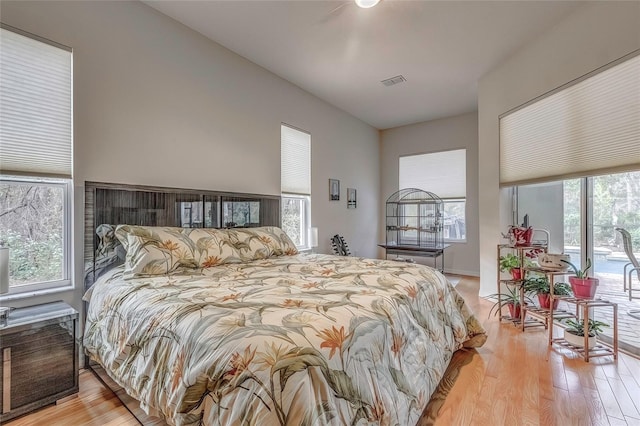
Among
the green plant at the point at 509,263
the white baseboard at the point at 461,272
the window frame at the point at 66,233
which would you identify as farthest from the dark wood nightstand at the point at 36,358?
the white baseboard at the point at 461,272

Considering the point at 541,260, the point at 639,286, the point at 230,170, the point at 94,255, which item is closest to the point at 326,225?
the point at 230,170

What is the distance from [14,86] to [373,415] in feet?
9.00

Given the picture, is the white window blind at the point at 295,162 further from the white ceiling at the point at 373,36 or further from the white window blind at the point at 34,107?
the white window blind at the point at 34,107

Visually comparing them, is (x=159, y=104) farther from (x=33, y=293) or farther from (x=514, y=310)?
(x=514, y=310)

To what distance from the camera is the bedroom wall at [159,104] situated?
2.14 meters

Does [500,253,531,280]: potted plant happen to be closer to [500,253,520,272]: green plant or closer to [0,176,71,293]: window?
[500,253,520,272]: green plant

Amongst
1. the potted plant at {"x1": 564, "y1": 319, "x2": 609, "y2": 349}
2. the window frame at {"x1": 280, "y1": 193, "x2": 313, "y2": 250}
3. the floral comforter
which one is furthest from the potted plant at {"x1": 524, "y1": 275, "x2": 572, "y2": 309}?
the window frame at {"x1": 280, "y1": 193, "x2": 313, "y2": 250}

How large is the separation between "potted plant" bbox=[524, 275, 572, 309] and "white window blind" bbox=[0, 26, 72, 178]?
159 inches

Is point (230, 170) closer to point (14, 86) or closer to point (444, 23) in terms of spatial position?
point (14, 86)

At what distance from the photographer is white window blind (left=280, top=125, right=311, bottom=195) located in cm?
396

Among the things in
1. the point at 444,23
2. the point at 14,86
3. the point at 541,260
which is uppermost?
the point at 444,23

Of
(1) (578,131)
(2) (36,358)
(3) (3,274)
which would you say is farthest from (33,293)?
(1) (578,131)

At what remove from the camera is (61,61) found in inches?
82.1

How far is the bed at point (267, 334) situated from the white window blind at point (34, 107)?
71 centimetres
